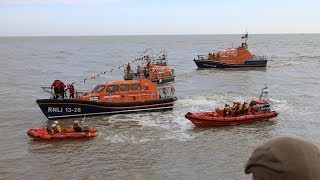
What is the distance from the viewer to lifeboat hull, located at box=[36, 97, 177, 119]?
66.6ft

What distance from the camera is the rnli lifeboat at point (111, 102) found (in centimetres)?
2044

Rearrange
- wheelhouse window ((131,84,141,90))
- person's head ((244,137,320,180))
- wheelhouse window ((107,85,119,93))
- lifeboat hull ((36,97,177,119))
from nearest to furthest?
person's head ((244,137,320,180))
lifeboat hull ((36,97,177,119))
wheelhouse window ((107,85,119,93))
wheelhouse window ((131,84,141,90))

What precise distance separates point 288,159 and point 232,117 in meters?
17.6

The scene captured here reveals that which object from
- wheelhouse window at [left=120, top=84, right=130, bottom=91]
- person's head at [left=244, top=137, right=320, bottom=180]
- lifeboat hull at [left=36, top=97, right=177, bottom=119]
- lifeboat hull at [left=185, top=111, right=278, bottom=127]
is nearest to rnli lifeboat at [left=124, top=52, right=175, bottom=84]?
wheelhouse window at [left=120, top=84, right=130, bottom=91]

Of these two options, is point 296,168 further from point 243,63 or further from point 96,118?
point 243,63

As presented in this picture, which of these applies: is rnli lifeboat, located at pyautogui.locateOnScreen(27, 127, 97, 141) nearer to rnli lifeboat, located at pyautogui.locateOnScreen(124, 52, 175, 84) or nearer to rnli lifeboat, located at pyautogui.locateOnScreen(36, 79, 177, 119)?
rnli lifeboat, located at pyautogui.locateOnScreen(36, 79, 177, 119)

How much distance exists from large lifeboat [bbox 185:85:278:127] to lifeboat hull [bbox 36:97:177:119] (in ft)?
12.1

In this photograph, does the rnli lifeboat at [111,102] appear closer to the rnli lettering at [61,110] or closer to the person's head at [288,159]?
the rnli lettering at [61,110]

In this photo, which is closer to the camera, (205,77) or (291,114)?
(291,114)

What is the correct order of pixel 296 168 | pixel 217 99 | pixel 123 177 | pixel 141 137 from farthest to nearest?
pixel 217 99 → pixel 141 137 → pixel 123 177 → pixel 296 168

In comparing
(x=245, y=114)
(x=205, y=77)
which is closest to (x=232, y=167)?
(x=245, y=114)

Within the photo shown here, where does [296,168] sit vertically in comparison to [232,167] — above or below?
above

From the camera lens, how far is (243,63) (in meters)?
44.2

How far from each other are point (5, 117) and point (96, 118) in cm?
530
